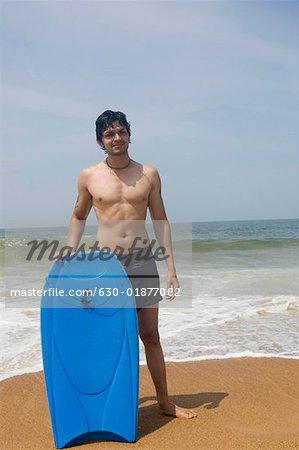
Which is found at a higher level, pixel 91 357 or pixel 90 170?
pixel 90 170

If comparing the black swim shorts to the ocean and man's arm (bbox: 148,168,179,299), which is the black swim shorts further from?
the ocean

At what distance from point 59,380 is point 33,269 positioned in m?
9.49

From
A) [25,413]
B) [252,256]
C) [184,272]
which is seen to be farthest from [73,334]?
[252,256]

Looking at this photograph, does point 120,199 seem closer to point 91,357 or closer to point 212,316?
point 91,357

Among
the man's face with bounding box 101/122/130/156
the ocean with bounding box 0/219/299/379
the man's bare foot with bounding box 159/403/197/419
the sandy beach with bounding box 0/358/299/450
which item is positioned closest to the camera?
the sandy beach with bounding box 0/358/299/450

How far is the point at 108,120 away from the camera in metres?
3.05

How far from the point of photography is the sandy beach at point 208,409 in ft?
9.27

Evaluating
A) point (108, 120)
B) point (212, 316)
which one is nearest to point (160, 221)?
point (108, 120)

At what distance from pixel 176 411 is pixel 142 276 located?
0.89 metres

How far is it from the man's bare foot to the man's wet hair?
5.70 ft

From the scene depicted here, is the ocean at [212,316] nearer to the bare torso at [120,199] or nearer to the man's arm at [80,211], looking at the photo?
the man's arm at [80,211]

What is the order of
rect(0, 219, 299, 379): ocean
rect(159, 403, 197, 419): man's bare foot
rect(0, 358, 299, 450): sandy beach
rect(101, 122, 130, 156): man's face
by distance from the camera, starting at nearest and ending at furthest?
rect(0, 358, 299, 450): sandy beach → rect(101, 122, 130, 156): man's face → rect(159, 403, 197, 419): man's bare foot → rect(0, 219, 299, 379): ocean

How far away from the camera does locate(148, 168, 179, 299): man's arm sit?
3.17m

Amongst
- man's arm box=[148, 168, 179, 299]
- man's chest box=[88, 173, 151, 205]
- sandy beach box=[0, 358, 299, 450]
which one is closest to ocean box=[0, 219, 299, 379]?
sandy beach box=[0, 358, 299, 450]
